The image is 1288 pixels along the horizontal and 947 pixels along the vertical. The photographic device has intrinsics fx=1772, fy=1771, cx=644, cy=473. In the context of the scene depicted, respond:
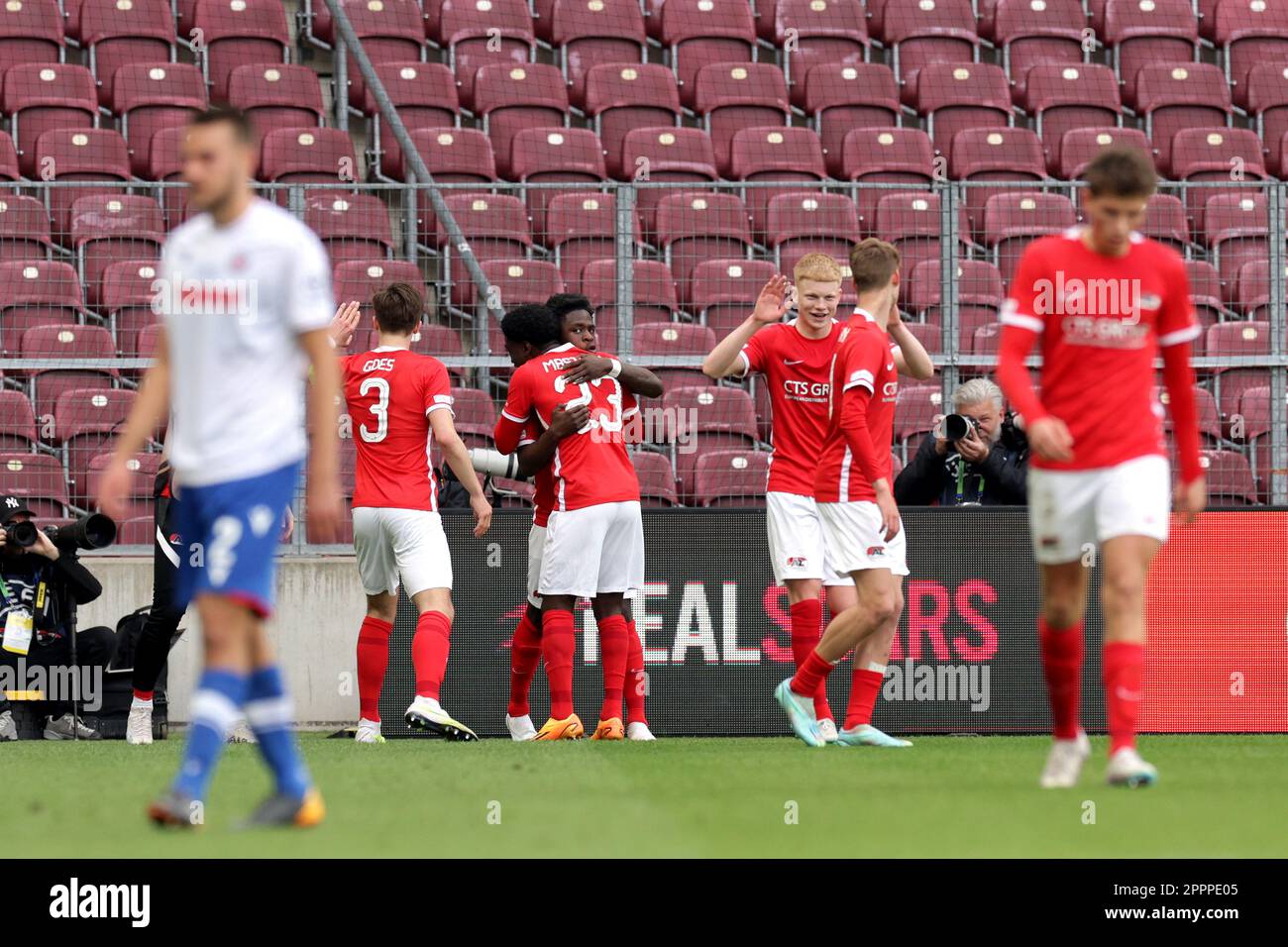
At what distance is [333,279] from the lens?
12.3 metres

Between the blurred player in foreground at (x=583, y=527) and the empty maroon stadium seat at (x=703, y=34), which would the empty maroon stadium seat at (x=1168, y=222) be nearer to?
the blurred player in foreground at (x=583, y=527)

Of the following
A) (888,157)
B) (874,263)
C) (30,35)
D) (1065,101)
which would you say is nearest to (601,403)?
(874,263)

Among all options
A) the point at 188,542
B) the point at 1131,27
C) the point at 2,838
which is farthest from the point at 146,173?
the point at 2,838

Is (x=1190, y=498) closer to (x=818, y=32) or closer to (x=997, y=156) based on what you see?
(x=997, y=156)

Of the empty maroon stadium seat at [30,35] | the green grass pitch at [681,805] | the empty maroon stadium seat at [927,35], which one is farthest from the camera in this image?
the empty maroon stadium seat at [927,35]

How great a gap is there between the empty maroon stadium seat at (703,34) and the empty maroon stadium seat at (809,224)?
449 centimetres

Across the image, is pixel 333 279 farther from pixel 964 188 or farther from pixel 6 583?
pixel 964 188

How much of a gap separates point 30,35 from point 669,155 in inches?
235

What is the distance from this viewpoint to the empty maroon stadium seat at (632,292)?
12141 millimetres

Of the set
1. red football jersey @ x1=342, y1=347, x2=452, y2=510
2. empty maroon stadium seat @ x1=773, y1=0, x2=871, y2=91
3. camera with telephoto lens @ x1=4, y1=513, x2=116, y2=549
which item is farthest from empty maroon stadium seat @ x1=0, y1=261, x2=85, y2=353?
empty maroon stadium seat @ x1=773, y1=0, x2=871, y2=91

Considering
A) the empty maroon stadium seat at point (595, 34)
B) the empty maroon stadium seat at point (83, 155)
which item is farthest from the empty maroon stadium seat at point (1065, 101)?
the empty maroon stadium seat at point (83, 155)

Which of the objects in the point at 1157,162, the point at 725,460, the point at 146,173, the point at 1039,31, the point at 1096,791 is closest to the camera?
the point at 1096,791

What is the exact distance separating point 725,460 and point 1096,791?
6386 mm

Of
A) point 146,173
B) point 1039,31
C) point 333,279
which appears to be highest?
point 1039,31
